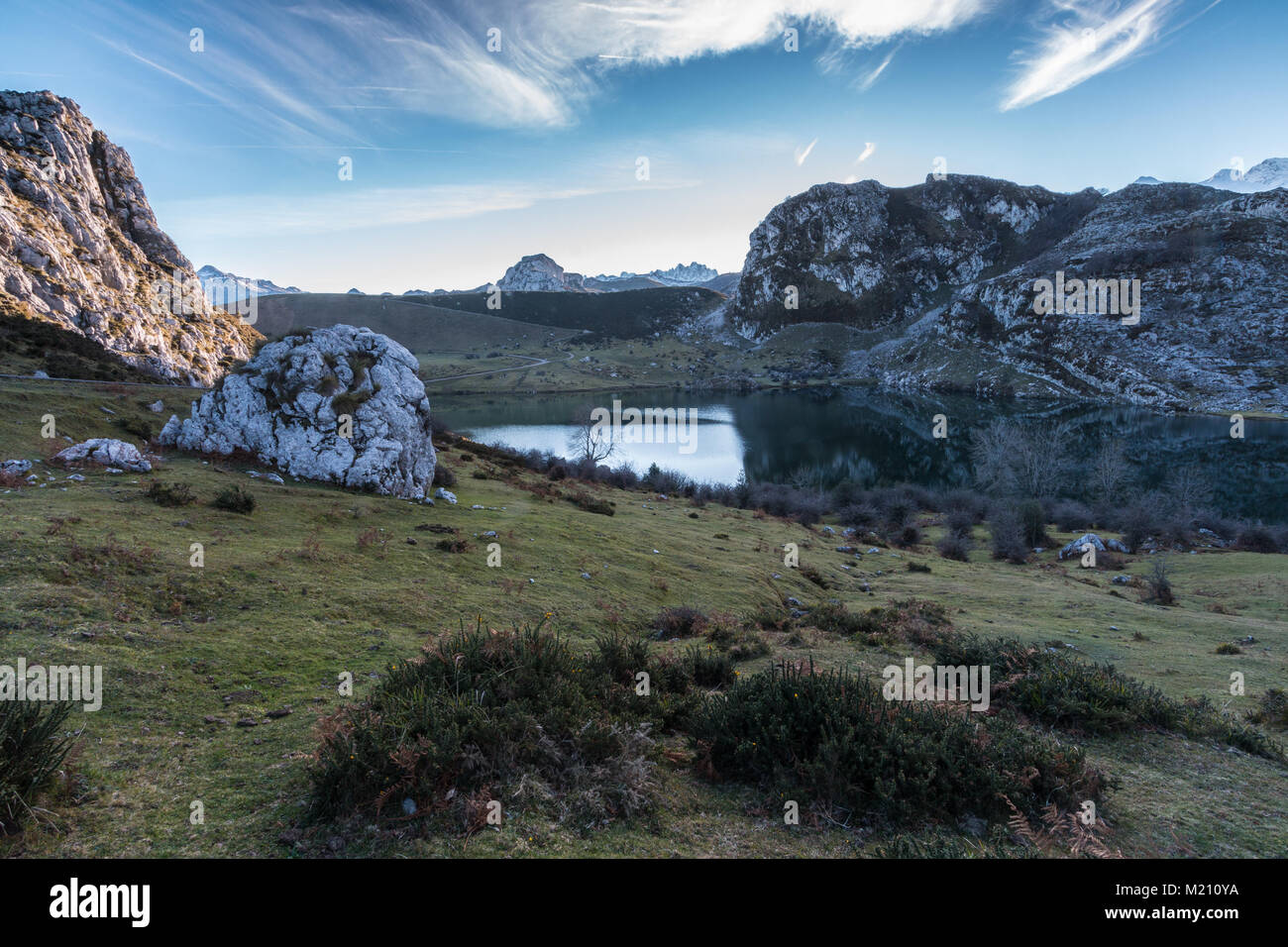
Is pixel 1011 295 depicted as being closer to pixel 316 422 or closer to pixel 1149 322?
pixel 1149 322

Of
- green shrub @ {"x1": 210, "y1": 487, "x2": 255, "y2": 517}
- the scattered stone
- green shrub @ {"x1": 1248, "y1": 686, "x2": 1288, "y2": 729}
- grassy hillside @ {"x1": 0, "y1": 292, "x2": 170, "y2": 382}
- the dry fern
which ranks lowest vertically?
the scattered stone

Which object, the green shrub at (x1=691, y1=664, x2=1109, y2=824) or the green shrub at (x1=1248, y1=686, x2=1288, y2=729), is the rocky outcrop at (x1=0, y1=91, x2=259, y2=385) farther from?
the green shrub at (x1=1248, y1=686, x2=1288, y2=729)

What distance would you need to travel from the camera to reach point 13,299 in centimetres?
3769

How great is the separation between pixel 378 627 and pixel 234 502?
8.40 meters

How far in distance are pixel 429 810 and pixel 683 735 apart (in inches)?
139

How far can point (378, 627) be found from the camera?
36.4 feet

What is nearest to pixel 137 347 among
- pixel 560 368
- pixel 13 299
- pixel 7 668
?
pixel 13 299

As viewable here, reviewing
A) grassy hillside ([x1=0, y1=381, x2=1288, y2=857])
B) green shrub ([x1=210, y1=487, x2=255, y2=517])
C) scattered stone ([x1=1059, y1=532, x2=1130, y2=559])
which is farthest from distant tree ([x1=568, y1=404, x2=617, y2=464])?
green shrub ([x1=210, y1=487, x2=255, y2=517])

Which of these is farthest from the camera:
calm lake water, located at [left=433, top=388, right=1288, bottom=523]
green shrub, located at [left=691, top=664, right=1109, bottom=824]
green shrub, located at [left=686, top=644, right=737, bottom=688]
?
calm lake water, located at [left=433, top=388, right=1288, bottom=523]

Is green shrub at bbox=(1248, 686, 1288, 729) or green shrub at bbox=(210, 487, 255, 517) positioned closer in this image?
green shrub at bbox=(1248, 686, 1288, 729)

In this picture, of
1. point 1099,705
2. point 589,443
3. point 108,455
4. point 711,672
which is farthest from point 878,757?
point 589,443

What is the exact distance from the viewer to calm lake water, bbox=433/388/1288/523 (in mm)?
63875

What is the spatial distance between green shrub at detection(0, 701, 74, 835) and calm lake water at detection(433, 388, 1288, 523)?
55.3 meters
